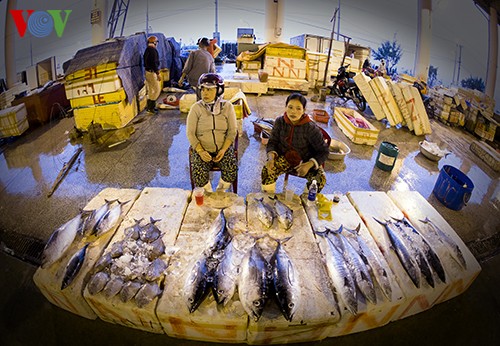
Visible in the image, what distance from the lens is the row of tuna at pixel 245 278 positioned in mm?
2080

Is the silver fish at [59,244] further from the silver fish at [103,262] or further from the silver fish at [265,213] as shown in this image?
the silver fish at [265,213]

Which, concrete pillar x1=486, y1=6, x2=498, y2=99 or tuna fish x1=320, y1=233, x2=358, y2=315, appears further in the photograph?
concrete pillar x1=486, y1=6, x2=498, y2=99

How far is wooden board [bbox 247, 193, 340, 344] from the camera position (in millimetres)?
2061

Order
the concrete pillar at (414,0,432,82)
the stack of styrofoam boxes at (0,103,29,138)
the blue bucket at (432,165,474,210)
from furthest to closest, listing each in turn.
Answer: the concrete pillar at (414,0,432,82) → the stack of styrofoam boxes at (0,103,29,138) → the blue bucket at (432,165,474,210)

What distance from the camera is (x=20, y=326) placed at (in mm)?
2559

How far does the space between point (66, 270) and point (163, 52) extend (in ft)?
30.0

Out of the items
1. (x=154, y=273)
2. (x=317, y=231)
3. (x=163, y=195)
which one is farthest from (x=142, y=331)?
(x=317, y=231)

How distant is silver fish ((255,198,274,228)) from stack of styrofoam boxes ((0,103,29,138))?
6301 millimetres

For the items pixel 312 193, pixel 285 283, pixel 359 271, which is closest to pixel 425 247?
pixel 359 271

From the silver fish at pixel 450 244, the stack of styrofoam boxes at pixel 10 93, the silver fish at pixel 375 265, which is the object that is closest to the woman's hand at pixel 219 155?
the silver fish at pixel 375 265

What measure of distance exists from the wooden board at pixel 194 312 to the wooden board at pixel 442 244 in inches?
80.9

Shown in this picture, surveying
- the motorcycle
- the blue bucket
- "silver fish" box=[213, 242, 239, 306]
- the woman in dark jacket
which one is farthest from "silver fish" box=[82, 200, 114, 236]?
the motorcycle

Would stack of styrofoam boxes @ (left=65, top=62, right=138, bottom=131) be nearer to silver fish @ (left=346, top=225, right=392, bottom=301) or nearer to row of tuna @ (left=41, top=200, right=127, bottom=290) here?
row of tuna @ (left=41, top=200, right=127, bottom=290)

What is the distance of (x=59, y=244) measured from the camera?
8.27ft
